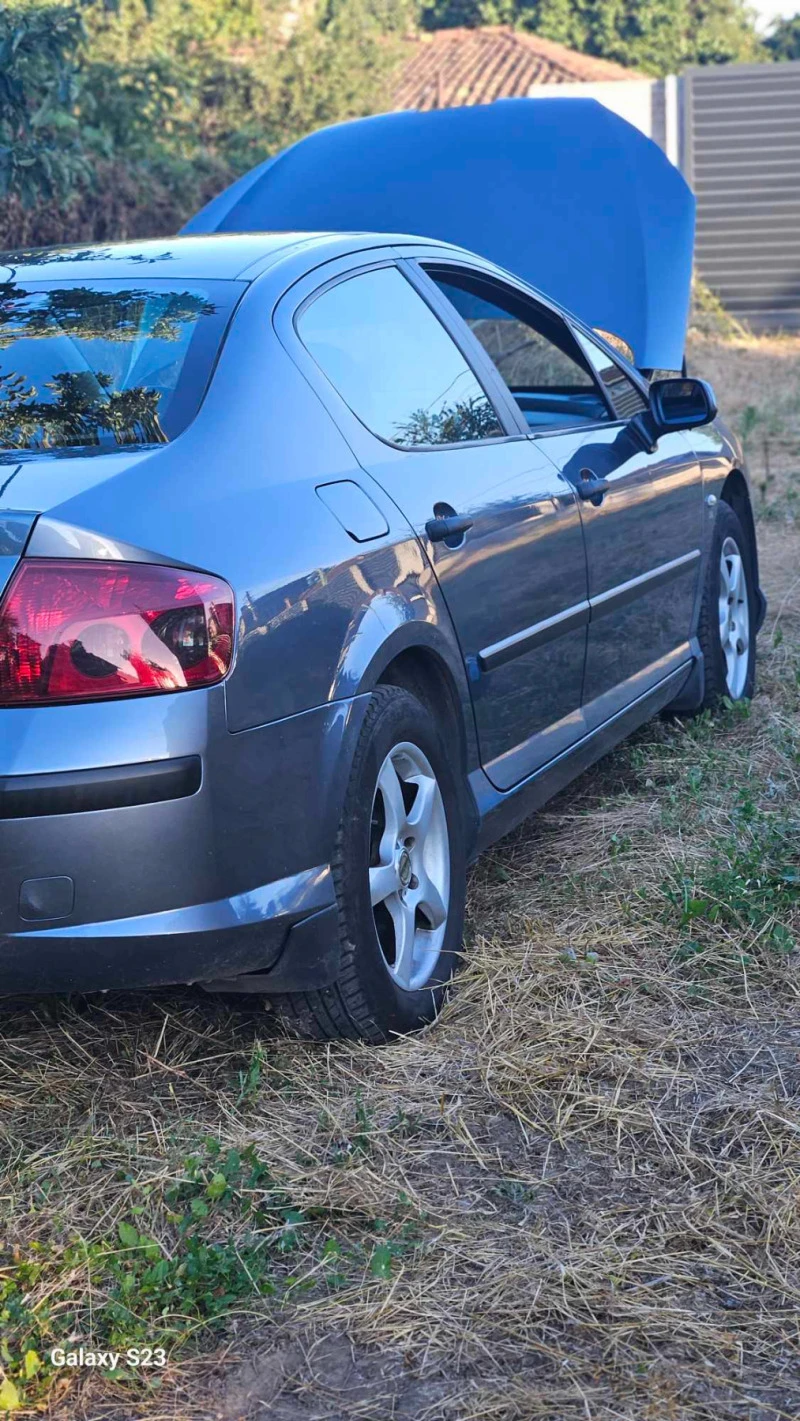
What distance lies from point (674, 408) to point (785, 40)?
42.5 metres

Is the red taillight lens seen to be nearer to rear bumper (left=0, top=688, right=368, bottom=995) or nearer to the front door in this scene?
rear bumper (left=0, top=688, right=368, bottom=995)

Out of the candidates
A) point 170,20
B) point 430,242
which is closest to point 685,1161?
point 430,242

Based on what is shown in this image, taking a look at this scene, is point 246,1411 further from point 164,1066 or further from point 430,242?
point 430,242

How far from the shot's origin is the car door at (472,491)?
10.6 feet

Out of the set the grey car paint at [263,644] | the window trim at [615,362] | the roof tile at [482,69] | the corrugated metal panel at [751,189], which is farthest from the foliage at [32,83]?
the roof tile at [482,69]

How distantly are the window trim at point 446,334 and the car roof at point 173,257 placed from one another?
0.06m

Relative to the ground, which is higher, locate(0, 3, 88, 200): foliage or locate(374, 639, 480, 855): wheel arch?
locate(0, 3, 88, 200): foliage

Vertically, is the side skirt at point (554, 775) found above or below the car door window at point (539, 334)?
below

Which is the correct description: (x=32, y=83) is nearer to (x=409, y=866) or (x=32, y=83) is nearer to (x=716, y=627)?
(x=716, y=627)

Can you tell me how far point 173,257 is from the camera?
3320 mm

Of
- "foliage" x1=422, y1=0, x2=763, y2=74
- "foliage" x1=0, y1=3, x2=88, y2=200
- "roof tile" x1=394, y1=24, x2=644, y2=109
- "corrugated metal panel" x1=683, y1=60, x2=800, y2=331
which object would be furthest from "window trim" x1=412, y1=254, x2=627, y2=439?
"foliage" x1=422, y1=0, x2=763, y2=74

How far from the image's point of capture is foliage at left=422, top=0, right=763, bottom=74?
3766 cm

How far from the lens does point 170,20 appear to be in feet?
49.4

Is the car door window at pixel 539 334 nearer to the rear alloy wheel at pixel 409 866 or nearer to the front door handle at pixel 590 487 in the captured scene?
the front door handle at pixel 590 487
